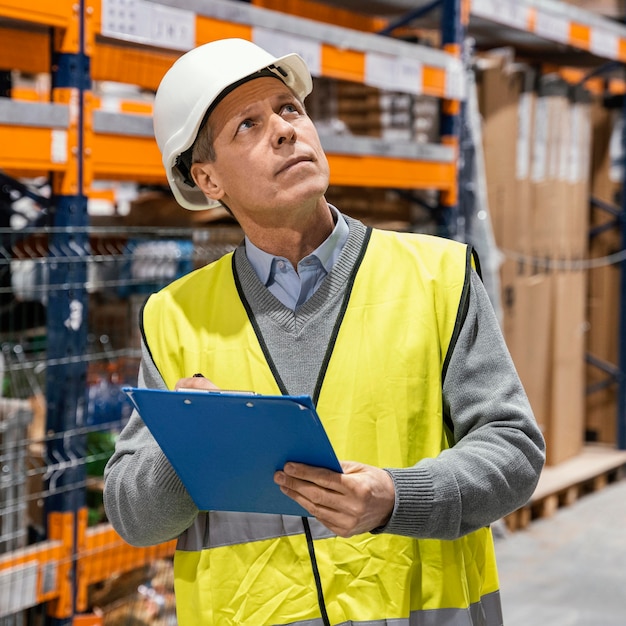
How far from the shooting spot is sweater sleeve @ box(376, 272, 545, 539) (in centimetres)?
181

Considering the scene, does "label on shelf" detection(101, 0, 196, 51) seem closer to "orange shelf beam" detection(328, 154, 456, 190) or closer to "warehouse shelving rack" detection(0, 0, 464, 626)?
"warehouse shelving rack" detection(0, 0, 464, 626)

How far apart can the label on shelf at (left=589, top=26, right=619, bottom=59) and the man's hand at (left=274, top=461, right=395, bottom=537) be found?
5.41 meters

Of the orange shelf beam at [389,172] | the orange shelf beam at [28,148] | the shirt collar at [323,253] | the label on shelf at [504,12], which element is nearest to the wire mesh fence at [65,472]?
the orange shelf beam at [28,148]

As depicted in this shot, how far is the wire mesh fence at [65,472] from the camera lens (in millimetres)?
3475

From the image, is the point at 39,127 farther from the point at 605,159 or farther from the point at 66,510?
the point at 605,159

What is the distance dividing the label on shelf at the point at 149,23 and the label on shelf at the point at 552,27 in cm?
285

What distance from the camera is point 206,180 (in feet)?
7.31

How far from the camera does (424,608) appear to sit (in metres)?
2.03

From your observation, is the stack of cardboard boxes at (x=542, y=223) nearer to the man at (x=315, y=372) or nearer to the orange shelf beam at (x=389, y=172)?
the orange shelf beam at (x=389, y=172)

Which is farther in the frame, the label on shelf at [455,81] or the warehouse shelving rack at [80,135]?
the label on shelf at [455,81]

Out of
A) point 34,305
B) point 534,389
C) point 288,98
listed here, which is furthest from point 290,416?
point 534,389

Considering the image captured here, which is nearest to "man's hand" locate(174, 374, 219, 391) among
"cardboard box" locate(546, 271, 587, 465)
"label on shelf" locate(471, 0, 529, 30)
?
"label on shelf" locate(471, 0, 529, 30)

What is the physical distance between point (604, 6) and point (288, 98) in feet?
19.4

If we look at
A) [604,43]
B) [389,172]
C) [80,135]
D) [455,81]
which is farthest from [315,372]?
[604,43]
